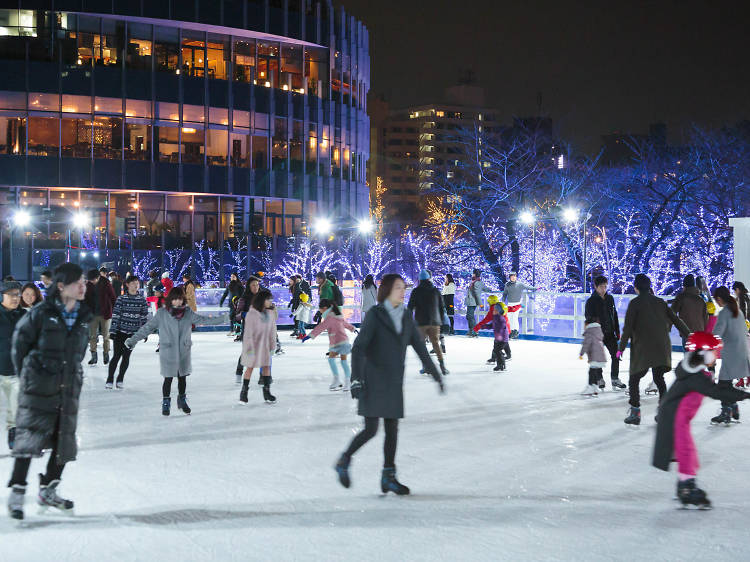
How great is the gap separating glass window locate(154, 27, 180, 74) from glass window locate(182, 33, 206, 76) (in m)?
0.42

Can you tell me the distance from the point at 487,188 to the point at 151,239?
685 inches

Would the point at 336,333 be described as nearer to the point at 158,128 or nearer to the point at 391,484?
the point at 391,484

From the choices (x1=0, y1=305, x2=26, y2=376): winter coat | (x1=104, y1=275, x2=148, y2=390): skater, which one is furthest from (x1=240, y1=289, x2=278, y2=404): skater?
(x1=0, y1=305, x2=26, y2=376): winter coat

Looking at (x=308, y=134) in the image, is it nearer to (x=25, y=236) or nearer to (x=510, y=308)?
(x=25, y=236)

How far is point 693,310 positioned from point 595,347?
148 centimetres

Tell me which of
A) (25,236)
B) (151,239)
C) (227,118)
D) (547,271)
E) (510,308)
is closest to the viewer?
(510,308)

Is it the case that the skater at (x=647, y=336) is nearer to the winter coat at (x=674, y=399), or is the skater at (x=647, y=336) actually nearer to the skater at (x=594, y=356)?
the skater at (x=594, y=356)

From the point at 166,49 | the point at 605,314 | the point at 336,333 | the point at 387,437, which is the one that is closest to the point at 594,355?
the point at 605,314

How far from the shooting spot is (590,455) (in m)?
8.39

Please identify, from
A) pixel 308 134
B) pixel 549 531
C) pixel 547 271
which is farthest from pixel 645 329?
pixel 308 134

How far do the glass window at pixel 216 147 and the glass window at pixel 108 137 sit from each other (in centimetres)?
469

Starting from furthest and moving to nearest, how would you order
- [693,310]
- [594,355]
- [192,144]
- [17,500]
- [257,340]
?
[192,144]
[594,355]
[693,310]
[257,340]
[17,500]

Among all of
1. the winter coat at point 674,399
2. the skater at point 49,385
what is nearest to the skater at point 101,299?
the skater at point 49,385

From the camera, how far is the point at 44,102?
42.1 m
